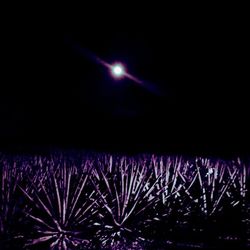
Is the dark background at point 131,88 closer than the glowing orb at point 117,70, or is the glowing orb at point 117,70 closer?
the dark background at point 131,88

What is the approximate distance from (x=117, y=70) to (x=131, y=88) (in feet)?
1.26

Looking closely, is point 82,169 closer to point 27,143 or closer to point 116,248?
point 116,248

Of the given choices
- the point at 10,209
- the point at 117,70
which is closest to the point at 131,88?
the point at 117,70

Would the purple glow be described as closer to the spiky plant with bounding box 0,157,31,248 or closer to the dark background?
the dark background

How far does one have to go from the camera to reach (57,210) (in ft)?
8.48

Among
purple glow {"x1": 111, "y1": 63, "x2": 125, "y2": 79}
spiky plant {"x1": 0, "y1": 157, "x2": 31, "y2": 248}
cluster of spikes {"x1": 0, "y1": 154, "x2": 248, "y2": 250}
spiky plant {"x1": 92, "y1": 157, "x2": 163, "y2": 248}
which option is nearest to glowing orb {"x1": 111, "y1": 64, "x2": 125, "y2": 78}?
purple glow {"x1": 111, "y1": 63, "x2": 125, "y2": 79}

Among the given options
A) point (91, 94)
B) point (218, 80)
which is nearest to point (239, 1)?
point (218, 80)

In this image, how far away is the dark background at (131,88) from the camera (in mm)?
4840

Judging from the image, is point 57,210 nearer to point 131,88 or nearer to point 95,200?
point 95,200

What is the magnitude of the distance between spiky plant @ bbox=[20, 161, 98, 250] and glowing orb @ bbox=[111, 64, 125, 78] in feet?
8.74

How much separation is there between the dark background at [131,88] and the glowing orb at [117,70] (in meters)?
0.10

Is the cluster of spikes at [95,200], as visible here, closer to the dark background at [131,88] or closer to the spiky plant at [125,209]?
the spiky plant at [125,209]

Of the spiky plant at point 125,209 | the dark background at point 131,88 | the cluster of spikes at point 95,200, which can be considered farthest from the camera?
the dark background at point 131,88

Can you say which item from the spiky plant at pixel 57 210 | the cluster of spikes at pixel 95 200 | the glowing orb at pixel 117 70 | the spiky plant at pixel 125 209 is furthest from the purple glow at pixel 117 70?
the spiky plant at pixel 57 210
